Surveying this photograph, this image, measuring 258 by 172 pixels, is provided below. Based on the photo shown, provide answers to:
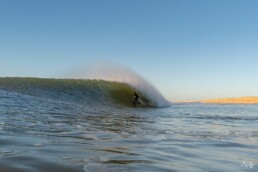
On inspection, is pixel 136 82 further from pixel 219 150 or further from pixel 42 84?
pixel 219 150

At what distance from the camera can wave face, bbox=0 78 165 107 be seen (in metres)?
17.4

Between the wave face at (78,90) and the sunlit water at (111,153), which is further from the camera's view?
the wave face at (78,90)

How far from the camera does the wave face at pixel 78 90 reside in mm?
17391

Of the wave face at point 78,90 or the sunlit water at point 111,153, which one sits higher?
the wave face at point 78,90

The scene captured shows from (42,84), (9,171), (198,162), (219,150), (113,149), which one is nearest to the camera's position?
(9,171)

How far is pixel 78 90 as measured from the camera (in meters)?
20.4

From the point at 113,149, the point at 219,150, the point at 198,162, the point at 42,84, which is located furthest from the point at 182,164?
the point at 42,84

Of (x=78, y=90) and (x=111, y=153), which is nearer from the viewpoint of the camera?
(x=111, y=153)

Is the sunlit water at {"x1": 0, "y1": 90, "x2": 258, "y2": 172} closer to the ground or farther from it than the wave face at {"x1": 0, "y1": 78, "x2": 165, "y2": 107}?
closer to the ground

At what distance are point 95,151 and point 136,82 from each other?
73.4 ft

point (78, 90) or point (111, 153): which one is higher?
point (78, 90)

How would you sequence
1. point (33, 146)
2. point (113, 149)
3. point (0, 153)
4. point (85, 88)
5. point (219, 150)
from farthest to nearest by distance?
point (85, 88) → point (219, 150) → point (113, 149) → point (33, 146) → point (0, 153)

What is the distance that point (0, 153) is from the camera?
3.63m

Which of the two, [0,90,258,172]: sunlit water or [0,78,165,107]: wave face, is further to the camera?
[0,78,165,107]: wave face
